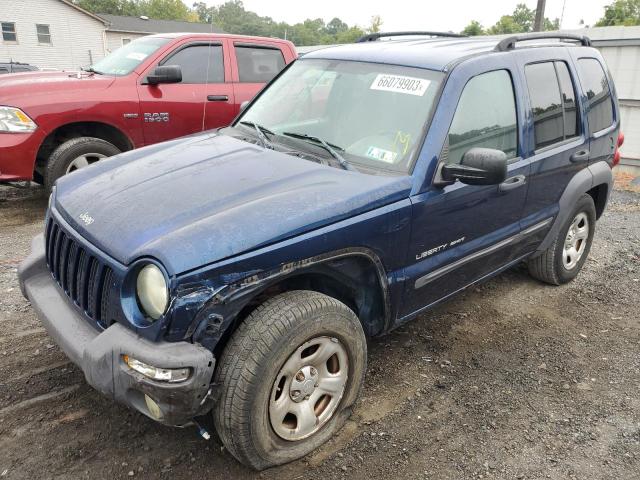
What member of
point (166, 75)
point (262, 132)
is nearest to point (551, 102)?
point (262, 132)

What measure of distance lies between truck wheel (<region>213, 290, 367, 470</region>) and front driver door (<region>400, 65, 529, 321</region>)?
0.57 meters

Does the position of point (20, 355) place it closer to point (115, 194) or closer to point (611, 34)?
point (115, 194)

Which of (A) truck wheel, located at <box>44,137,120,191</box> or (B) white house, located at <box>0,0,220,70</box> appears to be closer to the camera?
(A) truck wheel, located at <box>44,137,120,191</box>

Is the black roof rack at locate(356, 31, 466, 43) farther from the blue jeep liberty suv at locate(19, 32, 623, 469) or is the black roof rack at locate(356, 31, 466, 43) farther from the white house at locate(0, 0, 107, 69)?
the white house at locate(0, 0, 107, 69)

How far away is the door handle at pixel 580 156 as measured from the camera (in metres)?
3.99

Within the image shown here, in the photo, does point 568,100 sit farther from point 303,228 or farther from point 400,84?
point 303,228

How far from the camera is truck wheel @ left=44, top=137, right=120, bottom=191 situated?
218 inches

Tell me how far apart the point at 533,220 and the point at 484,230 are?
0.67 meters

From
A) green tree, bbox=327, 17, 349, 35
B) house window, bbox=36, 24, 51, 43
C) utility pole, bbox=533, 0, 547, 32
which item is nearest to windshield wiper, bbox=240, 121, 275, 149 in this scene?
utility pole, bbox=533, 0, 547, 32

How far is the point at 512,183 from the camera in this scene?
339 cm

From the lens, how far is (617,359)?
3607 millimetres

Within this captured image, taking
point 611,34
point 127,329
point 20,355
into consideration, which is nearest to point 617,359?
point 127,329

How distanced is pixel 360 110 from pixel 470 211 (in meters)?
0.88

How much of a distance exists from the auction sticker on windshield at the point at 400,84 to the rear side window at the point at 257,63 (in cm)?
381
